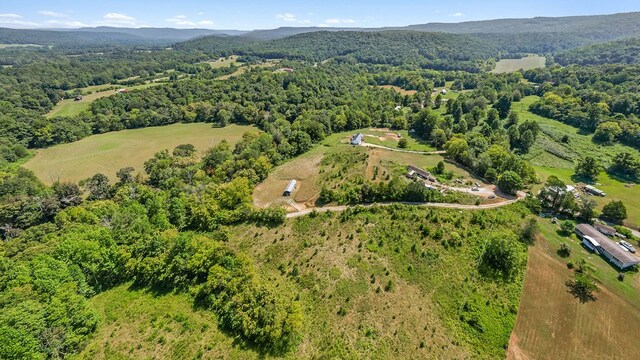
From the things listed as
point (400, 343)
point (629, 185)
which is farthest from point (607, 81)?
point (400, 343)

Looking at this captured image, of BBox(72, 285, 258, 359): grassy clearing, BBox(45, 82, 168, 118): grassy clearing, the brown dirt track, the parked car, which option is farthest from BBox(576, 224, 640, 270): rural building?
BBox(45, 82, 168, 118): grassy clearing

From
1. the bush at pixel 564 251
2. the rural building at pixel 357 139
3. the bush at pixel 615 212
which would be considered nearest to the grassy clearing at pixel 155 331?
the bush at pixel 564 251

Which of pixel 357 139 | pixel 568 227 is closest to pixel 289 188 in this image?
pixel 357 139

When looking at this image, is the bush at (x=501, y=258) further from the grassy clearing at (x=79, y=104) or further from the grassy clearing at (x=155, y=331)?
the grassy clearing at (x=79, y=104)

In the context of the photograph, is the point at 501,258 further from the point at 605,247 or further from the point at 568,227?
the point at 605,247

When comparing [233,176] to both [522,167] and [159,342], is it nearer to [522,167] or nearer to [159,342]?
[159,342]
